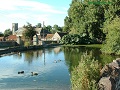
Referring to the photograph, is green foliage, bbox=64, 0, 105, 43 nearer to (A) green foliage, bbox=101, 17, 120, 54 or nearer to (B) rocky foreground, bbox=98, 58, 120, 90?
(A) green foliage, bbox=101, 17, 120, 54

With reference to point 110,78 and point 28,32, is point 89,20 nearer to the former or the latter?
point 28,32

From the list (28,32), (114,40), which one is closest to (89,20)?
(28,32)

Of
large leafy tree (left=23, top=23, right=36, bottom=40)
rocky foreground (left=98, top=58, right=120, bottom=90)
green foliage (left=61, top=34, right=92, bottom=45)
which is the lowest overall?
rocky foreground (left=98, top=58, right=120, bottom=90)

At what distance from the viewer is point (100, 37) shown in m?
90.1

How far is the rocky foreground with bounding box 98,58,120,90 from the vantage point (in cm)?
1427

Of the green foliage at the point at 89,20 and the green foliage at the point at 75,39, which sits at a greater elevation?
the green foliage at the point at 89,20

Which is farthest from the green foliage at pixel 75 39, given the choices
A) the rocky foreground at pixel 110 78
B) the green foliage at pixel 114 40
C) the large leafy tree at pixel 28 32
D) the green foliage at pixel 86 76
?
the green foliage at pixel 86 76

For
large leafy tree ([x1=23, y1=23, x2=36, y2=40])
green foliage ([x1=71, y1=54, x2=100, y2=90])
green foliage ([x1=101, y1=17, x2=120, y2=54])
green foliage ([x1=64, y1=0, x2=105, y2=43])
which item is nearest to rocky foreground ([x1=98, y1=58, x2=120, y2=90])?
green foliage ([x1=71, y1=54, x2=100, y2=90])

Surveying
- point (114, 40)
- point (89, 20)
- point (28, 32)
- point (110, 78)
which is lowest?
point (110, 78)

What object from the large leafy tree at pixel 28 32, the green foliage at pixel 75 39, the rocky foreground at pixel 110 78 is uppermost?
the large leafy tree at pixel 28 32

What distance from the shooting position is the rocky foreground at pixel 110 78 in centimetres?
1427

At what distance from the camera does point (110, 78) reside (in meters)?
14.6

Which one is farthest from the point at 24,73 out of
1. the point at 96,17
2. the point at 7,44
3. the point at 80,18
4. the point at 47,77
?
the point at 80,18

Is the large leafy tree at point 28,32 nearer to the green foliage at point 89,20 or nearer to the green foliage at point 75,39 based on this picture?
the green foliage at point 75,39
